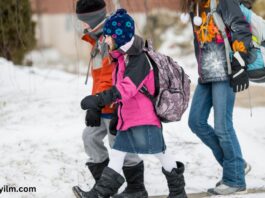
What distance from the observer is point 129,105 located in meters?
3.94

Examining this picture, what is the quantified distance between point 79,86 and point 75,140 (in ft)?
10.6

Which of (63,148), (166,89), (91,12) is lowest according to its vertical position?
(63,148)

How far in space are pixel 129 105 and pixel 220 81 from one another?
0.73 m

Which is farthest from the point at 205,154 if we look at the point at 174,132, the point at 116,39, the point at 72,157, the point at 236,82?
the point at 116,39

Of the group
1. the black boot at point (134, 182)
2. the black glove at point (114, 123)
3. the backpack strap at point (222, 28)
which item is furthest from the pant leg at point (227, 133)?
the black glove at point (114, 123)

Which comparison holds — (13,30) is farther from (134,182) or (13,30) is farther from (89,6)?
(134,182)

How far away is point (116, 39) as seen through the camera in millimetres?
3928

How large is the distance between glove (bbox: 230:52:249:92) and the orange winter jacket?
85 cm

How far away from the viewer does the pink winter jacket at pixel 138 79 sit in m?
3.86

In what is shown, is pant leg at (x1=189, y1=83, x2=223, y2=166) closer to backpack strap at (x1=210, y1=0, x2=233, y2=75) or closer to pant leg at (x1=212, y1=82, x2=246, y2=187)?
pant leg at (x1=212, y1=82, x2=246, y2=187)

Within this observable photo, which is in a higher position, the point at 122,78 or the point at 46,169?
the point at 122,78

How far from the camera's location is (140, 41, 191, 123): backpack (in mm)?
3938

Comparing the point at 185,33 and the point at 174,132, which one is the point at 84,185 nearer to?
the point at 174,132

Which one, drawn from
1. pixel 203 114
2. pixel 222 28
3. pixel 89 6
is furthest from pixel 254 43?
pixel 89 6
